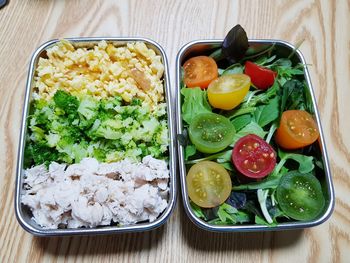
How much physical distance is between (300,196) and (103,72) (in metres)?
0.72

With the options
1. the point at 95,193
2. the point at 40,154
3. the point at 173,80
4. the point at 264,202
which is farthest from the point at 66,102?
the point at 264,202

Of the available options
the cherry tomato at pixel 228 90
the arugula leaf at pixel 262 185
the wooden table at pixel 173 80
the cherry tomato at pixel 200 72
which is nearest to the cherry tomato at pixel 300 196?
the arugula leaf at pixel 262 185

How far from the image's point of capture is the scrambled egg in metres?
1.26

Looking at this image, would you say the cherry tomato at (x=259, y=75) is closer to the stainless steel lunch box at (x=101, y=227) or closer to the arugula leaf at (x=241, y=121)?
the arugula leaf at (x=241, y=121)

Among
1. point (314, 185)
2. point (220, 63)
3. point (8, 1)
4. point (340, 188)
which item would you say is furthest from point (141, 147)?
point (8, 1)

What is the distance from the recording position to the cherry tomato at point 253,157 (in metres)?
1.16

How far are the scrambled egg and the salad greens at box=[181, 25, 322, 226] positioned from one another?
0.40 feet

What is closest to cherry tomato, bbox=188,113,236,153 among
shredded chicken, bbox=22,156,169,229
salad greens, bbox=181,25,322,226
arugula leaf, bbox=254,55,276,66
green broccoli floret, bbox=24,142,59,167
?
salad greens, bbox=181,25,322,226

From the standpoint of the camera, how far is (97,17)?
1.51 m

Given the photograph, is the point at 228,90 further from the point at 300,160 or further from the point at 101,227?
the point at 101,227

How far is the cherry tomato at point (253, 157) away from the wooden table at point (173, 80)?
215 millimetres

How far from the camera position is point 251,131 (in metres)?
1.24

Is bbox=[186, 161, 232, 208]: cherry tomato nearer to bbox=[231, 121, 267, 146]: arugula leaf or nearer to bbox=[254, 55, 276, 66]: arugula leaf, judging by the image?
bbox=[231, 121, 267, 146]: arugula leaf

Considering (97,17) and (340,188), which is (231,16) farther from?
(340,188)
